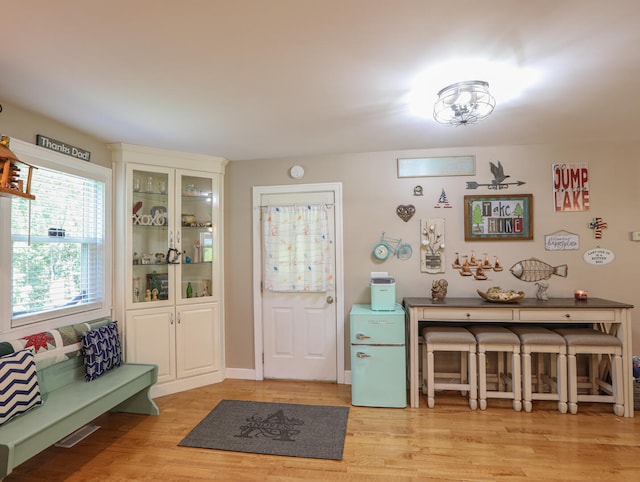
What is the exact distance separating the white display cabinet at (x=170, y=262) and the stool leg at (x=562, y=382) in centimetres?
321

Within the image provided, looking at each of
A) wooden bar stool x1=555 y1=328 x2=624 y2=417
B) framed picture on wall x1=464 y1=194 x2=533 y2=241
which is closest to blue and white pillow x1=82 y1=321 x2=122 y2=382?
framed picture on wall x1=464 y1=194 x2=533 y2=241

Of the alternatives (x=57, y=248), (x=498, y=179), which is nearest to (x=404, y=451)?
(x=498, y=179)

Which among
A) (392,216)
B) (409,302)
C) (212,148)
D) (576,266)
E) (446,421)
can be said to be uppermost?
(212,148)

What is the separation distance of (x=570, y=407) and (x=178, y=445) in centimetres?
317

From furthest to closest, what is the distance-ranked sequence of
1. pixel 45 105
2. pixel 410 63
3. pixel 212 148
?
Result: pixel 212 148
pixel 45 105
pixel 410 63

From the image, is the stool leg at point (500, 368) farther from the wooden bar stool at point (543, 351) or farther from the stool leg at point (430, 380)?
the stool leg at point (430, 380)

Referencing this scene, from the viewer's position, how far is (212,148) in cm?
340

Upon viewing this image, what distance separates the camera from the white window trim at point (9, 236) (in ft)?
7.54

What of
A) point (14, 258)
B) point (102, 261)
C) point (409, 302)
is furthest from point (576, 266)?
point (14, 258)

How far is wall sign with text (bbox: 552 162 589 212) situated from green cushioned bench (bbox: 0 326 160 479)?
4063 millimetres

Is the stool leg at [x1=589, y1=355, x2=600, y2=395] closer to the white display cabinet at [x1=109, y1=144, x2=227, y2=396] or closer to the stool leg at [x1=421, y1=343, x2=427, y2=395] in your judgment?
the stool leg at [x1=421, y1=343, x2=427, y2=395]

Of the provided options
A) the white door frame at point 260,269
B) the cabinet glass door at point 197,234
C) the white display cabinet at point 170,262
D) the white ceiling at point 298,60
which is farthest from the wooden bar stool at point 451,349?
the cabinet glass door at point 197,234

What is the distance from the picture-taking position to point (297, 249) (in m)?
3.67

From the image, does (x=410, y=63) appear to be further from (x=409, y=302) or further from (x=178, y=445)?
(x=178, y=445)
